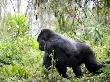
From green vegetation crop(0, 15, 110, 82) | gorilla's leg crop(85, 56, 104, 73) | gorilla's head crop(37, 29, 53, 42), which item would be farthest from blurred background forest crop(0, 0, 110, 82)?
gorilla's head crop(37, 29, 53, 42)

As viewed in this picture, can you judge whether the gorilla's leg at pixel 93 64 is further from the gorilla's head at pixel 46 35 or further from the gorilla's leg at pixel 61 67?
the gorilla's head at pixel 46 35

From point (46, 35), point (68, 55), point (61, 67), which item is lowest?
point (61, 67)

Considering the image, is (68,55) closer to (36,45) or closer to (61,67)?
(61,67)

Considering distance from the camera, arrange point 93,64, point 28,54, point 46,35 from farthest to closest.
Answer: point 28,54, point 46,35, point 93,64

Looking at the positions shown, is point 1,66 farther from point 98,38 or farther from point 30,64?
point 98,38

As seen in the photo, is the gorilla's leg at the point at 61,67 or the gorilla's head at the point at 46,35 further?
the gorilla's head at the point at 46,35

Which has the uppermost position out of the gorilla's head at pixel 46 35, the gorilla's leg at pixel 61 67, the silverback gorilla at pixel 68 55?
the gorilla's head at pixel 46 35

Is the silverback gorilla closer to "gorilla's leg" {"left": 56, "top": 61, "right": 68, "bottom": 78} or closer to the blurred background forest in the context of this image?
"gorilla's leg" {"left": 56, "top": 61, "right": 68, "bottom": 78}

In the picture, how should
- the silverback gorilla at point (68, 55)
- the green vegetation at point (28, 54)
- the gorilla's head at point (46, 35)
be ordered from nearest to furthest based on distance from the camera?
1. the green vegetation at point (28, 54)
2. the silverback gorilla at point (68, 55)
3. the gorilla's head at point (46, 35)

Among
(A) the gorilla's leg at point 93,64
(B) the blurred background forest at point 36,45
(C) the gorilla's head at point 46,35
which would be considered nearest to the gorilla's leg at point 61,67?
(B) the blurred background forest at point 36,45

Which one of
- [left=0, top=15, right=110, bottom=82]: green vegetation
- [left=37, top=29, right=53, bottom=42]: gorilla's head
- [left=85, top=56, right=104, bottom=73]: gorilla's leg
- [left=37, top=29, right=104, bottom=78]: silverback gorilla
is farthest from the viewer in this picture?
[left=37, top=29, right=53, bottom=42]: gorilla's head

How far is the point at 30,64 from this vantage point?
196 inches

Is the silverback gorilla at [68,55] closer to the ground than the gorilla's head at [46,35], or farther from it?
closer to the ground

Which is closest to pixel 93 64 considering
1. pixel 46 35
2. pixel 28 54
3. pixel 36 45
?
pixel 46 35
